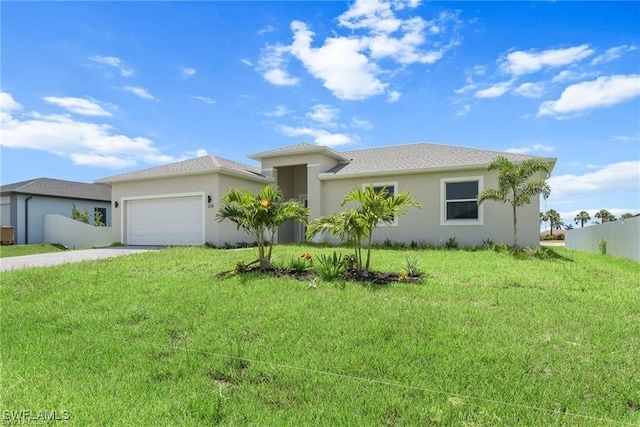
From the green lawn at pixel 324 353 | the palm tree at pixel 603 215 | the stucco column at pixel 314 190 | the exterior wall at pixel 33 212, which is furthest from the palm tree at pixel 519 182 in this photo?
the palm tree at pixel 603 215

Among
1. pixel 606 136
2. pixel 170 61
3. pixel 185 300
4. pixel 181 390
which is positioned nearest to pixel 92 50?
pixel 170 61

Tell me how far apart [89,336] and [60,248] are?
18441 millimetres

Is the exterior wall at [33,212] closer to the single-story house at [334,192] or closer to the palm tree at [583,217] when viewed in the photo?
the single-story house at [334,192]

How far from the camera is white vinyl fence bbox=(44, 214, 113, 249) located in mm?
20109

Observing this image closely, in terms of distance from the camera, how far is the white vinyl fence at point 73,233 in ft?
66.0

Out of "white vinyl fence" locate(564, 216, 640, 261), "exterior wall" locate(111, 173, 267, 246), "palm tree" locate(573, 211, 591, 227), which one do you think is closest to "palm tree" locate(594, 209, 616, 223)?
"palm tree" locate(573, 211, 591, 227)

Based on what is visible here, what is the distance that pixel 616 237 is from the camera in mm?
15008

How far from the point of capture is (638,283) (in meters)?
7.86

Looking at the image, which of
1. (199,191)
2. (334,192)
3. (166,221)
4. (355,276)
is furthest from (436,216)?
(166,221)

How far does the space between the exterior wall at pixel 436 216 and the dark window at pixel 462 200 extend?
29cm

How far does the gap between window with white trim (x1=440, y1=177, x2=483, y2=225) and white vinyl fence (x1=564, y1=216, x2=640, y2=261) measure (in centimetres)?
490

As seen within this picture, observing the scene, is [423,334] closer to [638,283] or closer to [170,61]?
[638,283]

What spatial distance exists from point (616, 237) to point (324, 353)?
16.0 metres

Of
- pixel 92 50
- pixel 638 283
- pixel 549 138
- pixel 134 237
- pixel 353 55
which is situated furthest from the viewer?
pixel 134 237
